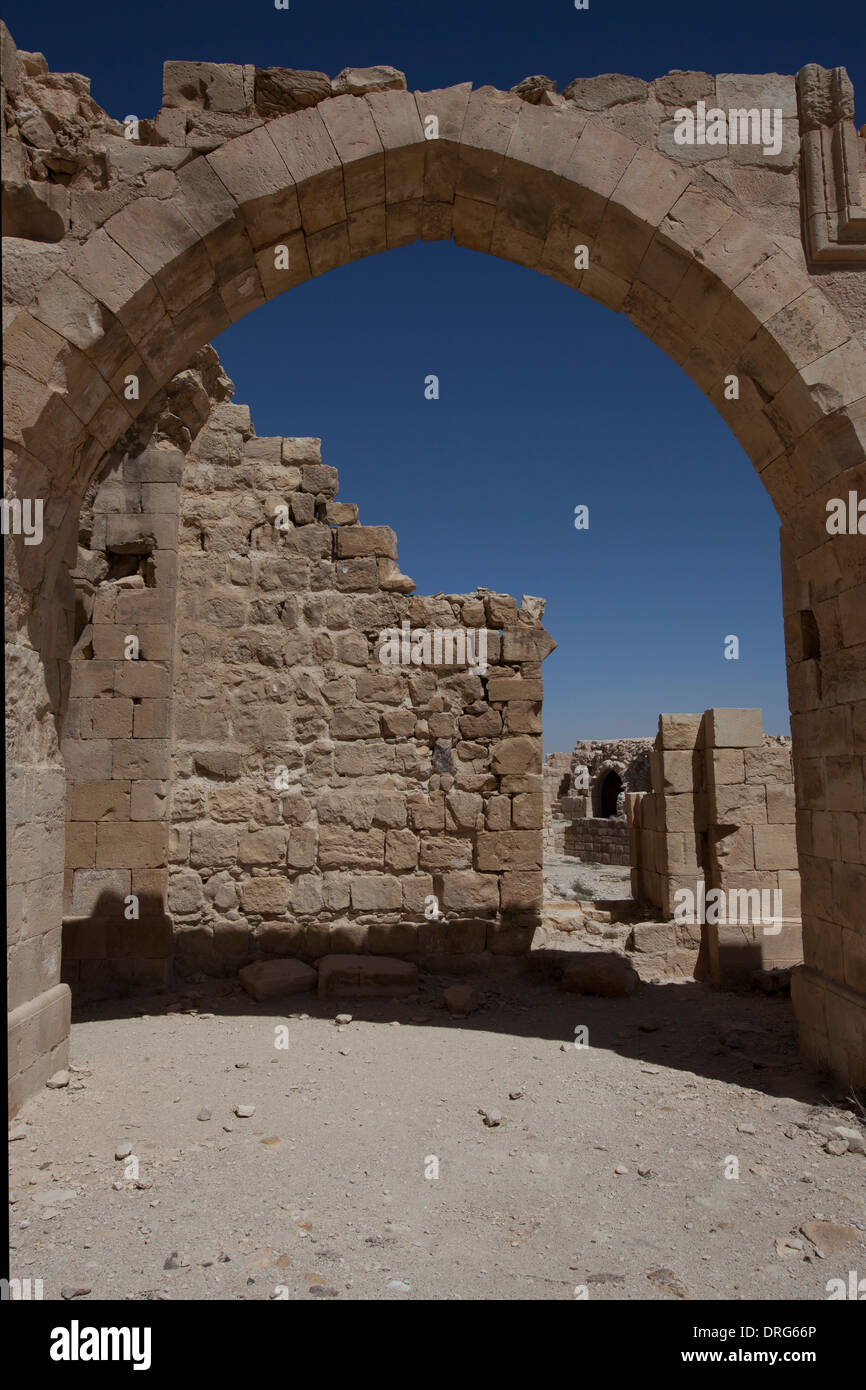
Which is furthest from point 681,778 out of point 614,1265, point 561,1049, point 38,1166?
point 38,1166

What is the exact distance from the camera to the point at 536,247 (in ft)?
14.8

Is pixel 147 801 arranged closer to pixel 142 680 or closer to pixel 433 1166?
pixel 142 680

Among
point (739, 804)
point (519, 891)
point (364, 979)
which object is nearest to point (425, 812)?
point (519, 891)

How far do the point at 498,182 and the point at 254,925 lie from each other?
5.23m

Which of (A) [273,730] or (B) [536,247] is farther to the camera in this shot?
(A) [273,730]

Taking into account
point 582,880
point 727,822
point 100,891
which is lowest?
point 582,880

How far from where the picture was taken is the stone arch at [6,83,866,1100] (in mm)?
3707

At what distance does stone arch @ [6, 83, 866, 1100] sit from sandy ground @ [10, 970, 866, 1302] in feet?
2.87

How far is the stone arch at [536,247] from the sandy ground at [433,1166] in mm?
875

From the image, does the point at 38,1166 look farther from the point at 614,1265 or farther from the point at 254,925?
the point at 254,925

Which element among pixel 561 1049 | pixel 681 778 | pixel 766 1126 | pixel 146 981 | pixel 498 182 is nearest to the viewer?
pixel 766 1126

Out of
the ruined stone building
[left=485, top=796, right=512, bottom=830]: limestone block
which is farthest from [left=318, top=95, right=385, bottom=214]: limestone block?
the ruined stone building

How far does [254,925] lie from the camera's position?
6328 millimetres

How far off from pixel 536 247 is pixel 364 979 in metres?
4.89
